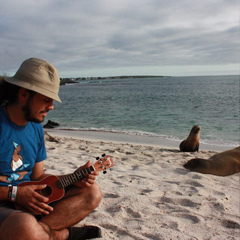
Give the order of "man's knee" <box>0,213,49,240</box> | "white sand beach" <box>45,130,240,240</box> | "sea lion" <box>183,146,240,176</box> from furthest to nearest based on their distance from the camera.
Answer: "sea lion" <box>183,146,240,176</box> < "white sand beach" <box>45,130,240,240</box> < "man's knee" <box>0,213,49,240</box>

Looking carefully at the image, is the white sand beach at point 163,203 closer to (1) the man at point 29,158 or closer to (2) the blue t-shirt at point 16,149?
(1) the man at point 29,158

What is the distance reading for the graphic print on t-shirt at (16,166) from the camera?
2.51 meters

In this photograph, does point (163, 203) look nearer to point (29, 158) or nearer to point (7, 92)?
point (29, 158)

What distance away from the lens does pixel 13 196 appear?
2.41 meters

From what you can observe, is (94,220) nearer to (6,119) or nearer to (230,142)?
(6,119)

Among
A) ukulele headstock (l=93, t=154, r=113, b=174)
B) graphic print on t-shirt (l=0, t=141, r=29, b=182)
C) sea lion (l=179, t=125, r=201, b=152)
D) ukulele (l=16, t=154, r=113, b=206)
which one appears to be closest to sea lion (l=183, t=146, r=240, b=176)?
sea lion (l=179, t=125, r=201, b=152)

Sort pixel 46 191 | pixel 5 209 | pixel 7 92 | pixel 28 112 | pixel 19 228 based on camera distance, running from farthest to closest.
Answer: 1. pixel 46 191
2. pixel 7 92
3. pixel 28 112
4. pixel 5 209
5. pixel 19 228

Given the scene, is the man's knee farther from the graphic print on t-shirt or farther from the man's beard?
the man's beard

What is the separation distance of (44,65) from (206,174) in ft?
12.9

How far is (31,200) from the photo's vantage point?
2424 mm

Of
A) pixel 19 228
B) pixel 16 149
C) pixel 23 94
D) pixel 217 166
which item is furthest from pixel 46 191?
pixel 217 166

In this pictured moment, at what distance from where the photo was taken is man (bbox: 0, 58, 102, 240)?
2.41 meters

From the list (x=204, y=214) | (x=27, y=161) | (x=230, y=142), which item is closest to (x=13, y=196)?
(x=27, y=161)

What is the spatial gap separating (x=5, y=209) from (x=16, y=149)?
49cm
